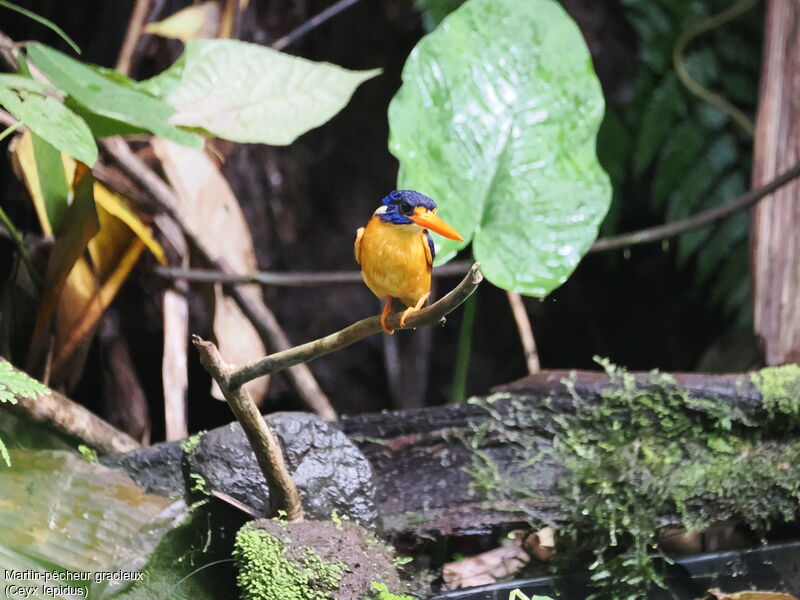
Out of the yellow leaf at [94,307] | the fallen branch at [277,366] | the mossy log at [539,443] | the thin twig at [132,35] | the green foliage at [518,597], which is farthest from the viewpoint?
the thin twig at [132,35]

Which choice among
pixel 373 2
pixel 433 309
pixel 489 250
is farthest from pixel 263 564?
pixel 373 2

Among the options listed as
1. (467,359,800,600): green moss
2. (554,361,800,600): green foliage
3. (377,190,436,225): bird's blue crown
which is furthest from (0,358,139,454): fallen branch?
(554,361,800,600): green foliage

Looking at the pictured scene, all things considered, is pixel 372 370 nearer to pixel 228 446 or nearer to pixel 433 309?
pixel 228 446

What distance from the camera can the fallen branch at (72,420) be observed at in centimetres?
193

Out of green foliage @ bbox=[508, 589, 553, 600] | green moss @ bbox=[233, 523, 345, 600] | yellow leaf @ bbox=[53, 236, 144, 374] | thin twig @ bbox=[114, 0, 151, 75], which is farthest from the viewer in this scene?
thin twig @ bbox=[114, 0, 151, 75]

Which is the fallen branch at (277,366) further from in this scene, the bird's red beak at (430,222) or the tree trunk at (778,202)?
the tree trunk at (778,202)

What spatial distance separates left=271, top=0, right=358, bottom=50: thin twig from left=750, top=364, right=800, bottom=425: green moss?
223 centimetres

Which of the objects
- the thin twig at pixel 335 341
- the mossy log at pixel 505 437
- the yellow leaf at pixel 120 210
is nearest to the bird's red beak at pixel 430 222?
the thin twig at pixel 335 341

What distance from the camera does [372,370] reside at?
12.7ft

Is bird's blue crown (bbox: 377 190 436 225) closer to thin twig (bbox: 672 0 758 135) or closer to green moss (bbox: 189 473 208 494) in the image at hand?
green moss (bbox: 189 473 208 494)

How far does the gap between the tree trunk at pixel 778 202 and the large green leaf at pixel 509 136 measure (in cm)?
84

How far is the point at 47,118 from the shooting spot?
1641 millimetres

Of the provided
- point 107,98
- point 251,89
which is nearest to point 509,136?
point 251,89

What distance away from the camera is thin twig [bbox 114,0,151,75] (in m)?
2.81
